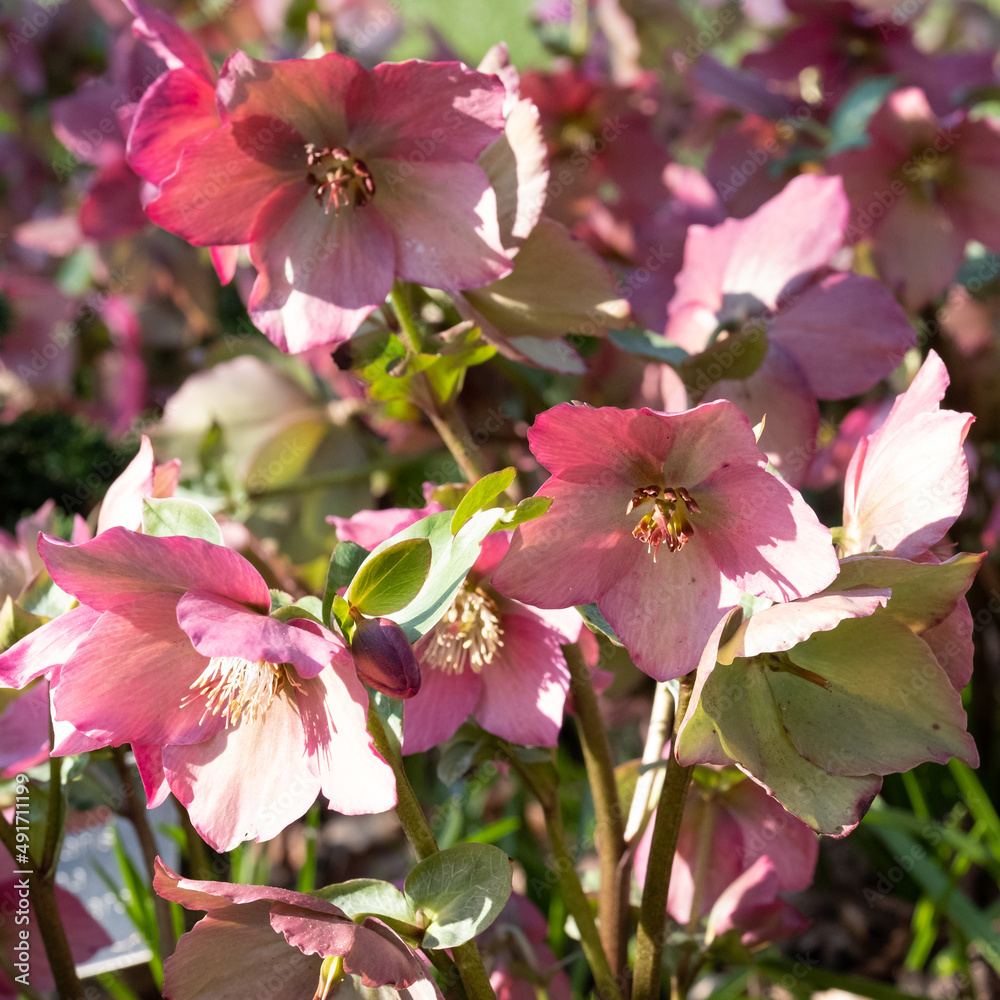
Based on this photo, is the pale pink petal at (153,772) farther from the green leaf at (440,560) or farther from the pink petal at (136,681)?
the green leaf at (440,560)

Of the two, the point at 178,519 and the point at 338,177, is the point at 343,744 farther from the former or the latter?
the point at 338,177

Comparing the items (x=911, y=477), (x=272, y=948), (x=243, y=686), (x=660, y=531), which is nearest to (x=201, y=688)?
(x=243, y=686)

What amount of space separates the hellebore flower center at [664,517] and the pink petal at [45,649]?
26 centimetres

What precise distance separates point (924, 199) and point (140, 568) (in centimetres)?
83

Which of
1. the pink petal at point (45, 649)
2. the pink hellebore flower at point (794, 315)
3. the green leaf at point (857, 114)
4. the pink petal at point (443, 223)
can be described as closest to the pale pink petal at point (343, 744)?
the pink petal at point (45, 649)

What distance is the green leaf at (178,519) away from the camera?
475 mm

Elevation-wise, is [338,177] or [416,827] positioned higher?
[338,177]

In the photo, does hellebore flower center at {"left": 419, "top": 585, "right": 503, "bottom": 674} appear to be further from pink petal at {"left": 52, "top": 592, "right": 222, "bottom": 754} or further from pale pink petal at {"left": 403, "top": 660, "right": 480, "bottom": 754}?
pink petal at {"left": 52, "top": 592, "right": 222, "bottom": 754}

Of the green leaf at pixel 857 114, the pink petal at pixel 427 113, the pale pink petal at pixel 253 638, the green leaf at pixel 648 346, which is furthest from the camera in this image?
the green leaf at pixel 857 114

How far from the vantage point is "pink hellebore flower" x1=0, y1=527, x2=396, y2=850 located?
42 cm

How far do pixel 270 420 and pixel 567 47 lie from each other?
592 mm

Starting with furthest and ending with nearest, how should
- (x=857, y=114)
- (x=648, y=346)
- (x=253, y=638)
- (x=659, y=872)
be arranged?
(x=857, y=114)
(x=648, y=346)
(x=659, y=872)
(x=253, y=638)

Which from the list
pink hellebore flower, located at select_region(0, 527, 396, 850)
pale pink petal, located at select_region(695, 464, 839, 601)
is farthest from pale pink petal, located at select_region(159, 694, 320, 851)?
pale pink petal, located at select_region(695, 464, 839, 601)

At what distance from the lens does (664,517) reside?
1.60ft
